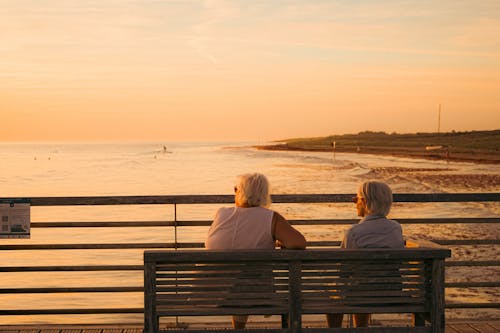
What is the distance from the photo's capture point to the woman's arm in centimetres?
367

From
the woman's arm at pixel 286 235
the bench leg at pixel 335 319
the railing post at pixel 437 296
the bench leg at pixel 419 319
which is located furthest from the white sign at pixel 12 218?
the railing post at pixel 437 296

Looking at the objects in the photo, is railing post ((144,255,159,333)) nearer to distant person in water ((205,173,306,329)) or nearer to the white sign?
distant person in water ((205,173,306,329))

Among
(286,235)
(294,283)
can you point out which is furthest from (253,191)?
(294,283)

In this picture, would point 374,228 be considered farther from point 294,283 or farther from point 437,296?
point 294,283

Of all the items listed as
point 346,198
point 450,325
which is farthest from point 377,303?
point 450,325

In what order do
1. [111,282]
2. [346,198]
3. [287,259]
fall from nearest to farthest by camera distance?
1. [287,259]
2. [346,198]
3. [111,282]

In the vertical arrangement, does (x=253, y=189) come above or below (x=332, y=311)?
above

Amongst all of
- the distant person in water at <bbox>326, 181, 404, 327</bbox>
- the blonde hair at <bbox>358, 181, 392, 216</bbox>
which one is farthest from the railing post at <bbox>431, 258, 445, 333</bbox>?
the blonde hair at <bbox>358, 181, 392, 216</bbox>

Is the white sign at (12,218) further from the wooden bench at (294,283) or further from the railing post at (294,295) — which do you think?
the railing post at (294,295)

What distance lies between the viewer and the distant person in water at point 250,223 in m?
3.78

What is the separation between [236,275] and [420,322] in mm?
1088

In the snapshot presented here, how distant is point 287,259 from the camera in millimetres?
3389

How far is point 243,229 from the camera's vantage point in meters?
3.80

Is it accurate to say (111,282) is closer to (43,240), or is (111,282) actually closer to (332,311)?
(43,240)
